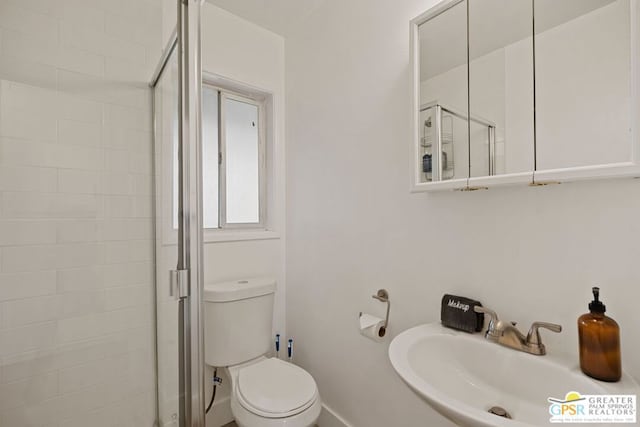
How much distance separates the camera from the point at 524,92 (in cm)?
94

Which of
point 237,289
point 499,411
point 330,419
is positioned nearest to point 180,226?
point 237,289

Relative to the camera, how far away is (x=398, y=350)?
0.96m

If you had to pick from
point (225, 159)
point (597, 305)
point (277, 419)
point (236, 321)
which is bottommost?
point (277, 419)

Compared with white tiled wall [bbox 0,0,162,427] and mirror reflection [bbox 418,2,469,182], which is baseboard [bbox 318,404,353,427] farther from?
mirror reflection [bbox 418,2,469,182]

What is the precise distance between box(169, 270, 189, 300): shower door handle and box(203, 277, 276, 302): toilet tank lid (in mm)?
611

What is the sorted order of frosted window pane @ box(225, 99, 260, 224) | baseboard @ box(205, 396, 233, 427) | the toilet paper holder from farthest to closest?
frosted window pane @ box(225, 99, 260, 224)
baseboard @ box(205, 396, 233, 427)
the toilet paper holder

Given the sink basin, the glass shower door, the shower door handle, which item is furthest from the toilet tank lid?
Result: the sink basin

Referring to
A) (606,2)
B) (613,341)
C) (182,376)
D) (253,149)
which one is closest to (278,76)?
(253,149)

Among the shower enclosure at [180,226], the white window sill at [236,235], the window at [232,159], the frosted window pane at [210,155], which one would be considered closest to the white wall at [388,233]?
the white window sill at [236,235]

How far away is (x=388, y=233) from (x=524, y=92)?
2.38 ft

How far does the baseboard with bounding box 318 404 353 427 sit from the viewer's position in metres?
1.62

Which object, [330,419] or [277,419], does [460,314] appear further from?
[330,419]

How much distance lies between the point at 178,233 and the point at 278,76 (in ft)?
4.78

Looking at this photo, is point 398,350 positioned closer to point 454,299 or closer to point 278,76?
point 454,299
